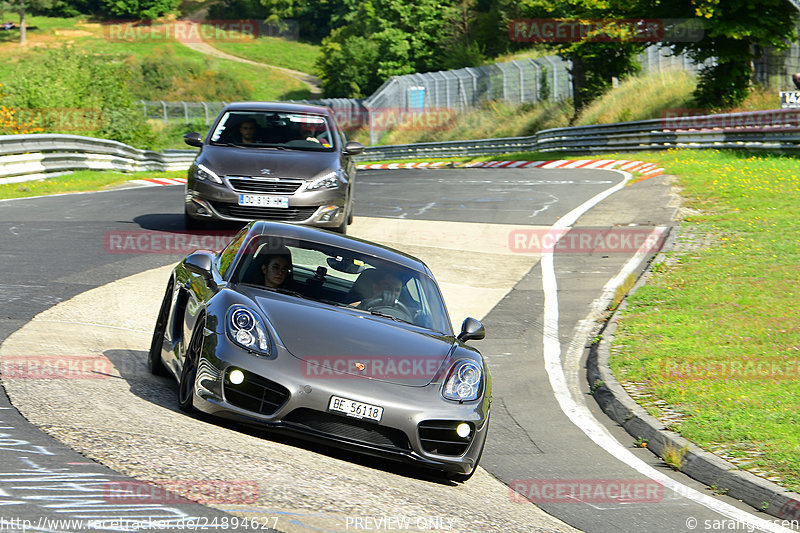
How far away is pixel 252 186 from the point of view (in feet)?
45.8

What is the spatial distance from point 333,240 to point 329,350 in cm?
164

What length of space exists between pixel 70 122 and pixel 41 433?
32658mm

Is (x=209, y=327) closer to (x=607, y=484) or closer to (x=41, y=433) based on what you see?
(x=41, y=433)

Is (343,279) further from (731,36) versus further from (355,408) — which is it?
(731,36)

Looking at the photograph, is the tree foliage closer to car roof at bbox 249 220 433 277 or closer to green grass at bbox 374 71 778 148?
green grass at bbox 374 71 778 148

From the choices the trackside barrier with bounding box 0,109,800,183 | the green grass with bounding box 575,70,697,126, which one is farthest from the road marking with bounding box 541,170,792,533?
the green grass with bounding box 575,70,697,126

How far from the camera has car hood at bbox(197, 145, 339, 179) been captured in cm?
1402

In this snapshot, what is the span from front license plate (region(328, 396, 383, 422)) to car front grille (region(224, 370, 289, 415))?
30cm

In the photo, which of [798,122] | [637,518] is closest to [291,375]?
[637,518]

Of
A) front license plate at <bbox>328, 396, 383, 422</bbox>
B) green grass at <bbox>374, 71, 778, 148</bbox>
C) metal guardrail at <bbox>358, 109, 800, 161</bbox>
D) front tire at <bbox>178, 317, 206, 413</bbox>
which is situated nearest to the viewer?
front license plate at <bbox>328, 396, 383, 422</bbox>

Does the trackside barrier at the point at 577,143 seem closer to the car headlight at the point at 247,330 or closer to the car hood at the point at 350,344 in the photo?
the car hood at the point at 350,344

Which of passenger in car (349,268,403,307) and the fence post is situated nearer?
passenger in car (349,268,403,307)

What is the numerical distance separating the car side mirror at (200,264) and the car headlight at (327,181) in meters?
6.71

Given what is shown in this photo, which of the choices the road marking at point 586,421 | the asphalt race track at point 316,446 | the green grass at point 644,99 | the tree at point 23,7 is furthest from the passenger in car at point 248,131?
the tree at point 23,7
